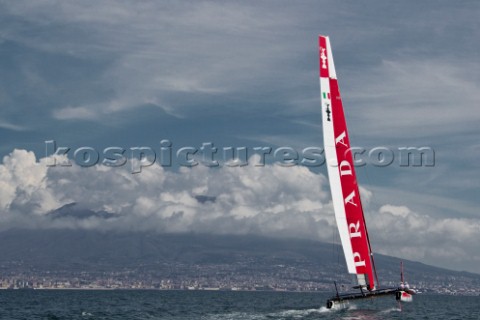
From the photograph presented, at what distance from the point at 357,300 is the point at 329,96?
1665cm

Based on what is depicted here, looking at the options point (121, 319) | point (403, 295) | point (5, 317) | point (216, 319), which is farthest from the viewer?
point (5, 317)

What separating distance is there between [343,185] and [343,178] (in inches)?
22.5

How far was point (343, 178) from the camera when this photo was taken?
5588cm

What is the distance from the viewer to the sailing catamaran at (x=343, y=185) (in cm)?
5525

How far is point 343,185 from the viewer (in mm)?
55844

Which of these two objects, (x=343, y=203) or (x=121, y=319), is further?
(x=121, y=319)

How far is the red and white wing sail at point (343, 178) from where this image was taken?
5531 cm

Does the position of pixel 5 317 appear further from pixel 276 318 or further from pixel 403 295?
pixel 403 295

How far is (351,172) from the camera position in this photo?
56.1 m

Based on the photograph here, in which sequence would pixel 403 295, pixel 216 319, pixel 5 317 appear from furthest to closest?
pixel 5 317
pixel 216 319
pixel 403 295

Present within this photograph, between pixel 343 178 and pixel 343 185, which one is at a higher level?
pixel 343 178

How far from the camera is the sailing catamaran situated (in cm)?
5525

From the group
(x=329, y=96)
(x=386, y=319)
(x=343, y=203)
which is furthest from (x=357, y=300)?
(x=329, y=96)

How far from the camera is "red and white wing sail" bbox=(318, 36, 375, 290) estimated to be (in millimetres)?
55312
